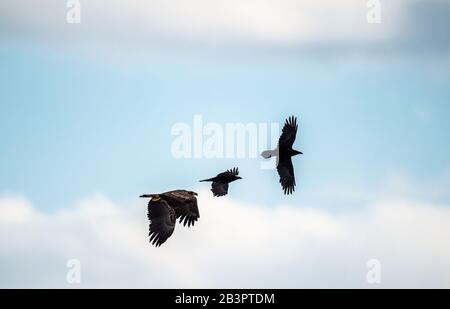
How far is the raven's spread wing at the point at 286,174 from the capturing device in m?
32.9

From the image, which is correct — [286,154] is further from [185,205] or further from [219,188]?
[185,205]

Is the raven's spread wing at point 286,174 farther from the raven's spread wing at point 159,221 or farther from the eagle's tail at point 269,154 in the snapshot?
the raven's spread wing at point 159,221

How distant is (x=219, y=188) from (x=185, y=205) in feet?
20.8

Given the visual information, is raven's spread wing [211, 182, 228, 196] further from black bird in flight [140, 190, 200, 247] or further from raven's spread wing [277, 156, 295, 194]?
black bird in flight [140, 190, 200, 247]

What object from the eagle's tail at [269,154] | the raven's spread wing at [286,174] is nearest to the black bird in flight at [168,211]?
the eagle's tail at [269,154]

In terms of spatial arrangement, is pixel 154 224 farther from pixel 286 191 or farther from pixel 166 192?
pixel 286 191

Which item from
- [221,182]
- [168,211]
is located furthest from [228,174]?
[168,211]

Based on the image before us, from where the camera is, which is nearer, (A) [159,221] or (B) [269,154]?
(A) [159,221]

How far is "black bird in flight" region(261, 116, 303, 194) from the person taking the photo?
31.8m

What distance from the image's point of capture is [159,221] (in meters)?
25.9

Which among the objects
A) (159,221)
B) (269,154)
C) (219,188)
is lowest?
(159,221)

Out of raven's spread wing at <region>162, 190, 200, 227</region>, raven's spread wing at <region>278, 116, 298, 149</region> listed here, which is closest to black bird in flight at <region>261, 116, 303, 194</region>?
raven's spread wing at <region>278, 116, 298, 149</region>
